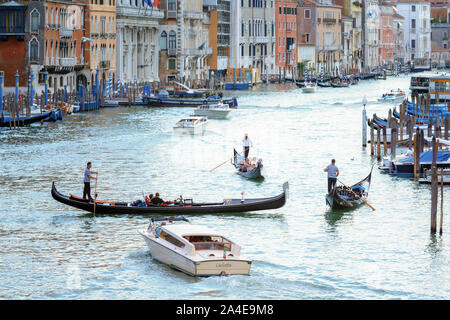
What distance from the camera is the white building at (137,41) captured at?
73.1 metres

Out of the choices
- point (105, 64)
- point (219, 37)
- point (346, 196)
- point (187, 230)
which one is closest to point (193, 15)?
point (219, 37)

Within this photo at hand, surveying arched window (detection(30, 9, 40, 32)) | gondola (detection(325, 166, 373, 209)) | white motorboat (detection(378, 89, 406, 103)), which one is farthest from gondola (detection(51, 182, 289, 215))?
white motorboat (detection(378, 89, 406, 103))

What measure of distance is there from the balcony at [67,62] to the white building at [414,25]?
322 feet

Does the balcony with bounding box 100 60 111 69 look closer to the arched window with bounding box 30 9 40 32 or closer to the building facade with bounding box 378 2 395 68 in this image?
the arched window with bounding box 30 9 40 32

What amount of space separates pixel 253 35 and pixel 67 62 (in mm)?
39310

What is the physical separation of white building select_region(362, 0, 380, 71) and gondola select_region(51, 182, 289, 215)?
108564 mm

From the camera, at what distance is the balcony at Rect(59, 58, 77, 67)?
202ft

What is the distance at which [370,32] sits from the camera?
457 feet

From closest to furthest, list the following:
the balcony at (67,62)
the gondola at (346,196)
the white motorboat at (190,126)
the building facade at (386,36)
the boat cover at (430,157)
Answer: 1. the gondola at (346,196)
2. the boat cover at (430,157)
3. the white motorboat at (190,126)
4. the balcony at (67,62)
5. the building facade at (386,36)

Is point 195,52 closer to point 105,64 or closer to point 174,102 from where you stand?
point 105,64

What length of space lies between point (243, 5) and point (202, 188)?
67551 mm

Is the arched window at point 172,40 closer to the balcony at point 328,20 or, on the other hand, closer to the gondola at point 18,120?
the gondola at point 18,120

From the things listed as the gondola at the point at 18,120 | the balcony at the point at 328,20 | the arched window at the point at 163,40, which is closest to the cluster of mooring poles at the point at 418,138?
the gondola at the point at 18,120
